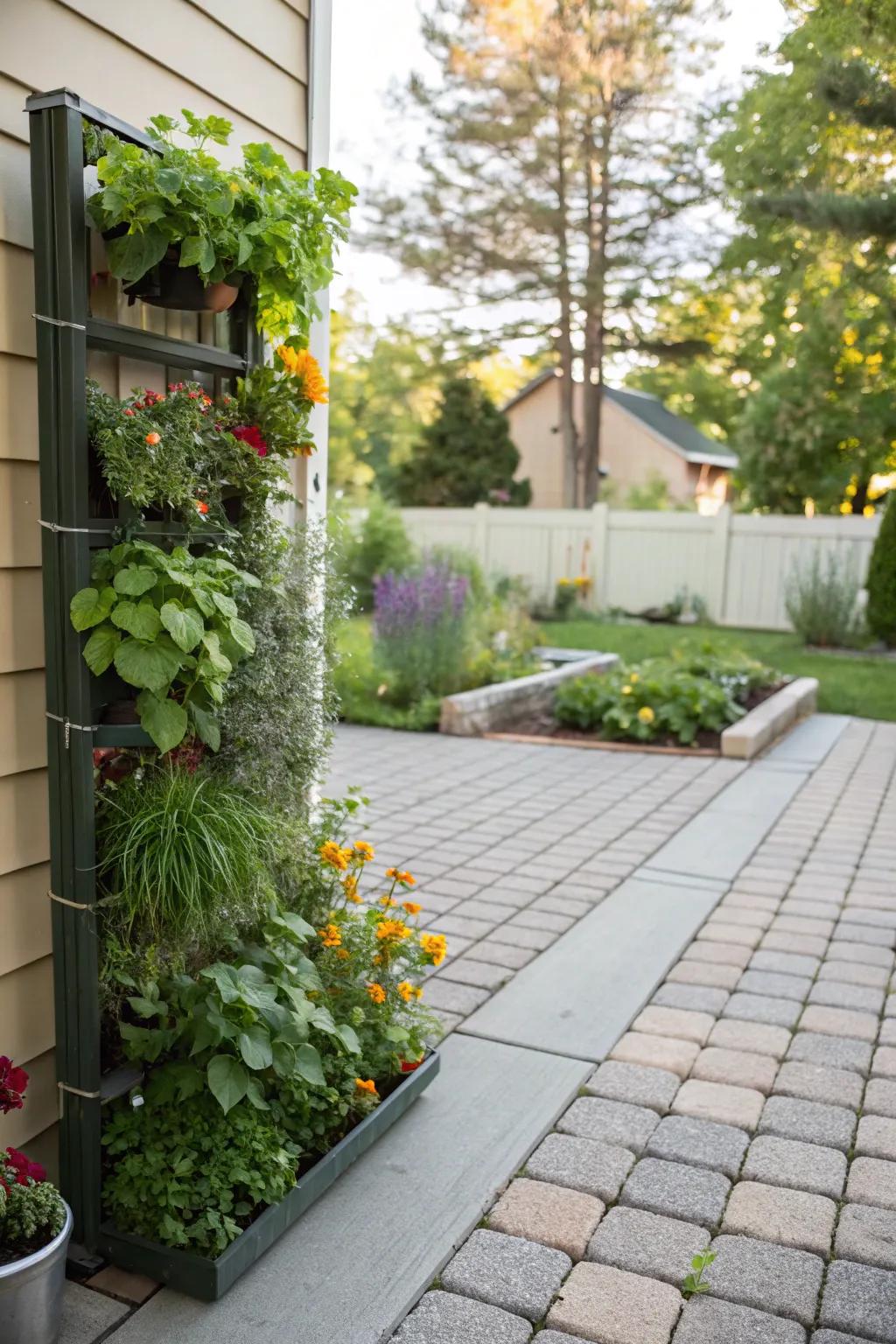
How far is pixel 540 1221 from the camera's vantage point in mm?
2287

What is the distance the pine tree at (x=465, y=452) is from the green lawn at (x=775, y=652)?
23.0 feet

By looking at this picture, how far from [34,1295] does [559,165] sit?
57.8 ft

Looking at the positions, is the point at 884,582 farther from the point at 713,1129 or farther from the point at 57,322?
the point at 57,322

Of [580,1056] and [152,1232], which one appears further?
[580,1056]

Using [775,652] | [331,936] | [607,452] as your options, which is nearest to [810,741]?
[775,652]

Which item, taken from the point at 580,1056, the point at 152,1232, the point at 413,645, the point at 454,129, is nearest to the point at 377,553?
the point at 413,645

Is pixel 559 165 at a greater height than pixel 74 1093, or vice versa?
pixel 559 165

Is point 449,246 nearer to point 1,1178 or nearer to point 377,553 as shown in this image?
point 377,553

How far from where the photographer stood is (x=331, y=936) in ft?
8.80

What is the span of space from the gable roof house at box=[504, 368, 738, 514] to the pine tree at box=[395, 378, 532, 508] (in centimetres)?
710

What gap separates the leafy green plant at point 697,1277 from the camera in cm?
209

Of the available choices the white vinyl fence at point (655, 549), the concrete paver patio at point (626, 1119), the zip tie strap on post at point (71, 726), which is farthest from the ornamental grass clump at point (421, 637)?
the zip tie strap on post at point (71, 726)

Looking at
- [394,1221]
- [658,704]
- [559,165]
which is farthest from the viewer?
[559,165]

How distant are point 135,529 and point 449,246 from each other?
1723 centimetres
